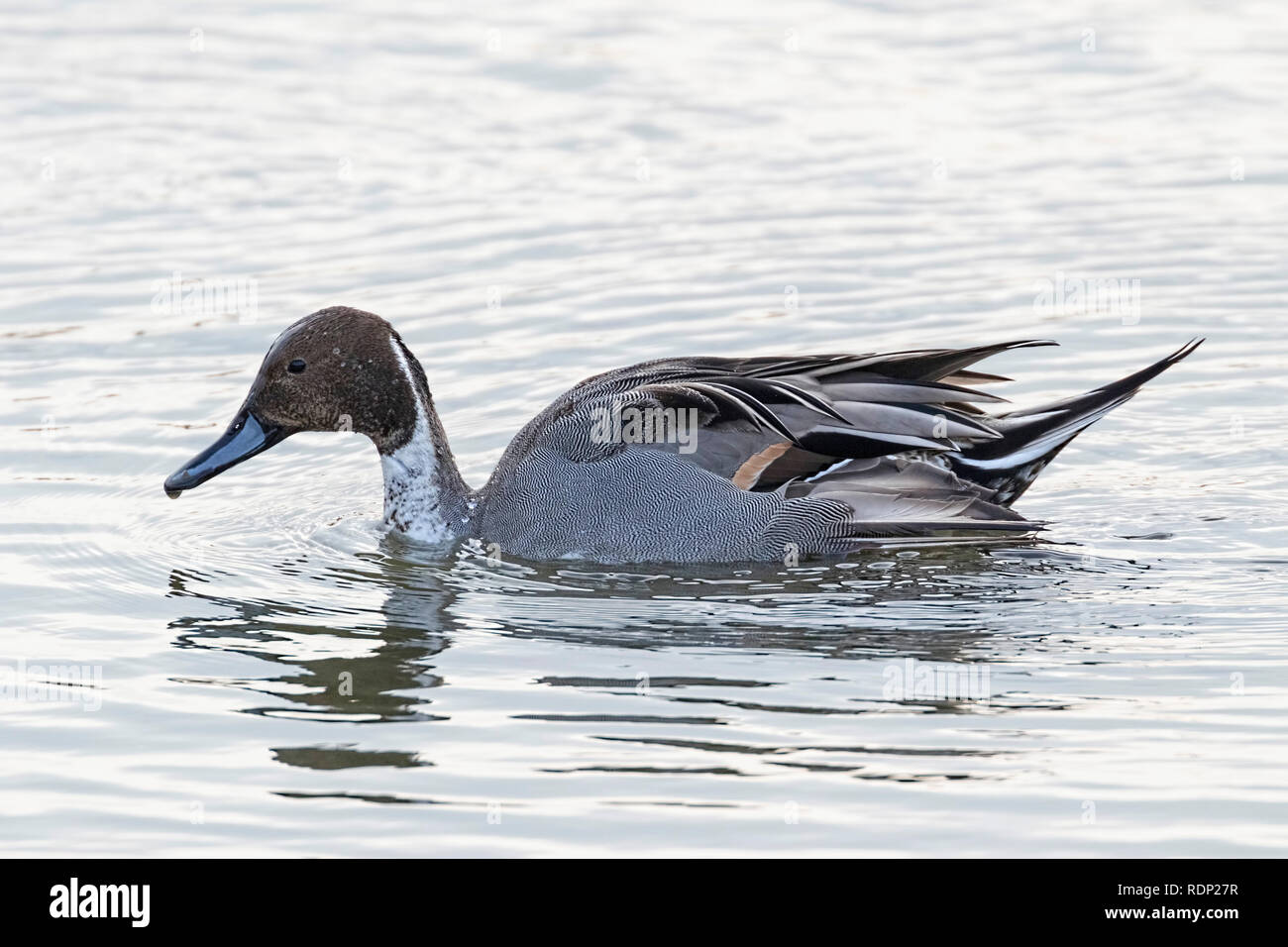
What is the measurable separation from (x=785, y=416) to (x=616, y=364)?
2437mm

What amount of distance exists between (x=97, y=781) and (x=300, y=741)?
2.12 feet

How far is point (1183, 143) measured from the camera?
42.5ft

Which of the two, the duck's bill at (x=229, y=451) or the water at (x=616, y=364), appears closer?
the water at (x=616, y=364)

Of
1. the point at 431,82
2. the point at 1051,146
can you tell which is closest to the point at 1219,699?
the point at 1051,146

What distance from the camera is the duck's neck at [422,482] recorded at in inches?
333

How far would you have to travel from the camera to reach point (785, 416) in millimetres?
7930

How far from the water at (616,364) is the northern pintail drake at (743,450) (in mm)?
187
